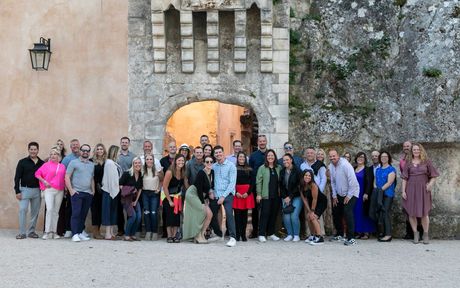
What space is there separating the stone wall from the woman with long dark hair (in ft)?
4.06

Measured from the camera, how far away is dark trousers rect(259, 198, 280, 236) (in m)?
7.83

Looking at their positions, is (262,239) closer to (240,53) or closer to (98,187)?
(98,187)

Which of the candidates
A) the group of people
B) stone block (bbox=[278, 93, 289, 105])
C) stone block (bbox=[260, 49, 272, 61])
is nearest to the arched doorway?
stone block (bbox=[278, 93, 289, 105])

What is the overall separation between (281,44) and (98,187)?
11.8 feet

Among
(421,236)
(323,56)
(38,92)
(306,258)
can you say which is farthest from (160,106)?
(421,236)

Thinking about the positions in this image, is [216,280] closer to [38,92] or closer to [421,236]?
[421,236]

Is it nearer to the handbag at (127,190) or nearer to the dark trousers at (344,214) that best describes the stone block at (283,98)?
the dark trousers at (344,214)

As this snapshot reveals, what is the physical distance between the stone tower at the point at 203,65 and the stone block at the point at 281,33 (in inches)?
0.6

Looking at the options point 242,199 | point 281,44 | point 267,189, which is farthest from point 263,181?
point 281,44

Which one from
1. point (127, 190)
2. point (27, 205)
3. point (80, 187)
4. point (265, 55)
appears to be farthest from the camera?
point (265, 55)

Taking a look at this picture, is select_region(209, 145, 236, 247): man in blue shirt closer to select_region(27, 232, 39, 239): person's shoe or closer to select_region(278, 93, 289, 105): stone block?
select_region(278, 93, 289, 105): stone block

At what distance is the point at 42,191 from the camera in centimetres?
807

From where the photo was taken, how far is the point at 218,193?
7633 mm

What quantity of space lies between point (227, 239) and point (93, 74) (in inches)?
139
